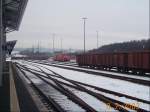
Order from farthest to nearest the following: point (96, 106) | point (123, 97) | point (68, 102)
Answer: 1. point (123, 97)
2. point (68, 102)
3. point (96, 106)

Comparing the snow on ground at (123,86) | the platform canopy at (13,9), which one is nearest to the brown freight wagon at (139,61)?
the snow on ground at (123,86)

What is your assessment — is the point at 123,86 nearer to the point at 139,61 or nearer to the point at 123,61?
the point at 139,61

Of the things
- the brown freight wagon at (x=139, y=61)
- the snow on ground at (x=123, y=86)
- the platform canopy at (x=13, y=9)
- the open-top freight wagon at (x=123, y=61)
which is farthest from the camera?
the open-top freight wagon at (x=123, y=61)

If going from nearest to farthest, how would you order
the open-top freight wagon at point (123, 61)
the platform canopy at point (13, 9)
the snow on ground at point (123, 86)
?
the snow on ground at point (123, 86)
the platform canopy at point (13, 9)
the open-top freight wagon at point (123, 61)

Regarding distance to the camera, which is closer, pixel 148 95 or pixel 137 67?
pixel 148 95

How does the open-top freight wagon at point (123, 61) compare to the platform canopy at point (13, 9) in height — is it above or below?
below

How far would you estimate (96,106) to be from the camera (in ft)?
42.7

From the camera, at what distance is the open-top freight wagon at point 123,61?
31.3 meters

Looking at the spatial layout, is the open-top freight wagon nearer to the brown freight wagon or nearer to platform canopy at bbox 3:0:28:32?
the brown freight wagon

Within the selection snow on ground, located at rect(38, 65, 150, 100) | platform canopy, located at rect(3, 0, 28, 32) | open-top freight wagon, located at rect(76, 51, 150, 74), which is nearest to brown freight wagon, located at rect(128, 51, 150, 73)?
open-top freight wagon, located at rect(76, 51, 150, 74)

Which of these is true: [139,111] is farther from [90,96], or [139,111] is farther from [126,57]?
[126,57]

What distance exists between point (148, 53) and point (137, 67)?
96.2 inches

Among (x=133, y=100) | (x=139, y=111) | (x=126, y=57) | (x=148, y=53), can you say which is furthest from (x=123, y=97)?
(x=126, y=57)

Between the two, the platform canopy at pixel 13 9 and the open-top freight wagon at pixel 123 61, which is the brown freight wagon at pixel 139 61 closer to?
the open-top freight wagon at pixel 123 61
